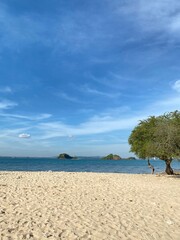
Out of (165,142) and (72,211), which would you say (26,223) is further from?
(165,142)

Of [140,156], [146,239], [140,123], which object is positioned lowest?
[146,239]

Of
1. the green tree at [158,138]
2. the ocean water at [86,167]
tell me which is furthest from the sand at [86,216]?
the ocean water at [86,167]

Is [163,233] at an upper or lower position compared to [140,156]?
lower

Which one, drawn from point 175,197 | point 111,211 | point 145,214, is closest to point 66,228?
point 111,211

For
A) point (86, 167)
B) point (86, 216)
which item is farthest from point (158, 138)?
point (86, 167)

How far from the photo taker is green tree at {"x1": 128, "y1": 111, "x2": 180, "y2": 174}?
27469 millimetres

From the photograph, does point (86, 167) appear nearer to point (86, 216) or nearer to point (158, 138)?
point (158, 138)

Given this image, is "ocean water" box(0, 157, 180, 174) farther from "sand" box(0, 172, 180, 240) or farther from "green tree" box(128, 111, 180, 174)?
"sand" box(0, 172, 180, 240)

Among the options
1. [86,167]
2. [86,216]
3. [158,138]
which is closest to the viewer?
[86,216]

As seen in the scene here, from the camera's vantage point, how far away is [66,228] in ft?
30.5

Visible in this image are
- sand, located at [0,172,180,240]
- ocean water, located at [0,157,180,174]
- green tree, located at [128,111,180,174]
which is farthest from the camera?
ocean water, located at [0,157,180,174]

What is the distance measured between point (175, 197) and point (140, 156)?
55.7 feet

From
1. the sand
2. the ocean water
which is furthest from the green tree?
the ocean water

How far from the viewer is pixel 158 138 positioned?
28594mm
